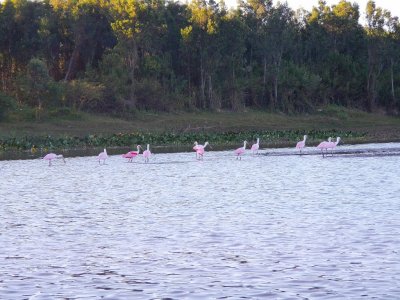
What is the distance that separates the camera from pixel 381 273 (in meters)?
13.1

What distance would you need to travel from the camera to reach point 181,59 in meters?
77.2

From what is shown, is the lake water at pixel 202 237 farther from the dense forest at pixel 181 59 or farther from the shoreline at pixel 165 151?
the dense forest at pixel 181 59

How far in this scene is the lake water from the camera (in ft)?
41.4

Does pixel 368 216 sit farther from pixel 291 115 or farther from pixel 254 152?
pixel 291 115

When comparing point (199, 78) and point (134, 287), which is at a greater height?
point (199, 78)

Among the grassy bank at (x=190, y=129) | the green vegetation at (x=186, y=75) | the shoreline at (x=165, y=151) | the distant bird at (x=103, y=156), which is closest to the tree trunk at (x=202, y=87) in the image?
the green vegetation at (x=186, y=75)

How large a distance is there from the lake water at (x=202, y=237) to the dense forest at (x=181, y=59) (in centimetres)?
3451

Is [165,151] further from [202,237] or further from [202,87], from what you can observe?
[202,237]

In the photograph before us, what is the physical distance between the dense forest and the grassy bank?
6.81 ft

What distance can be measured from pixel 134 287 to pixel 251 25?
234 feet

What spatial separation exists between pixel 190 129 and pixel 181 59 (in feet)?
47.1

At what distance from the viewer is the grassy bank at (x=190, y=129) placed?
54062 millimetres

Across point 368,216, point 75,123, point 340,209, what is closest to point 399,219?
point 368,216

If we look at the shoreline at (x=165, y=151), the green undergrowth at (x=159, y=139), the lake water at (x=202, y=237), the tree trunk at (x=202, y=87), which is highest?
the tree trunk at (x=202, y=87)
